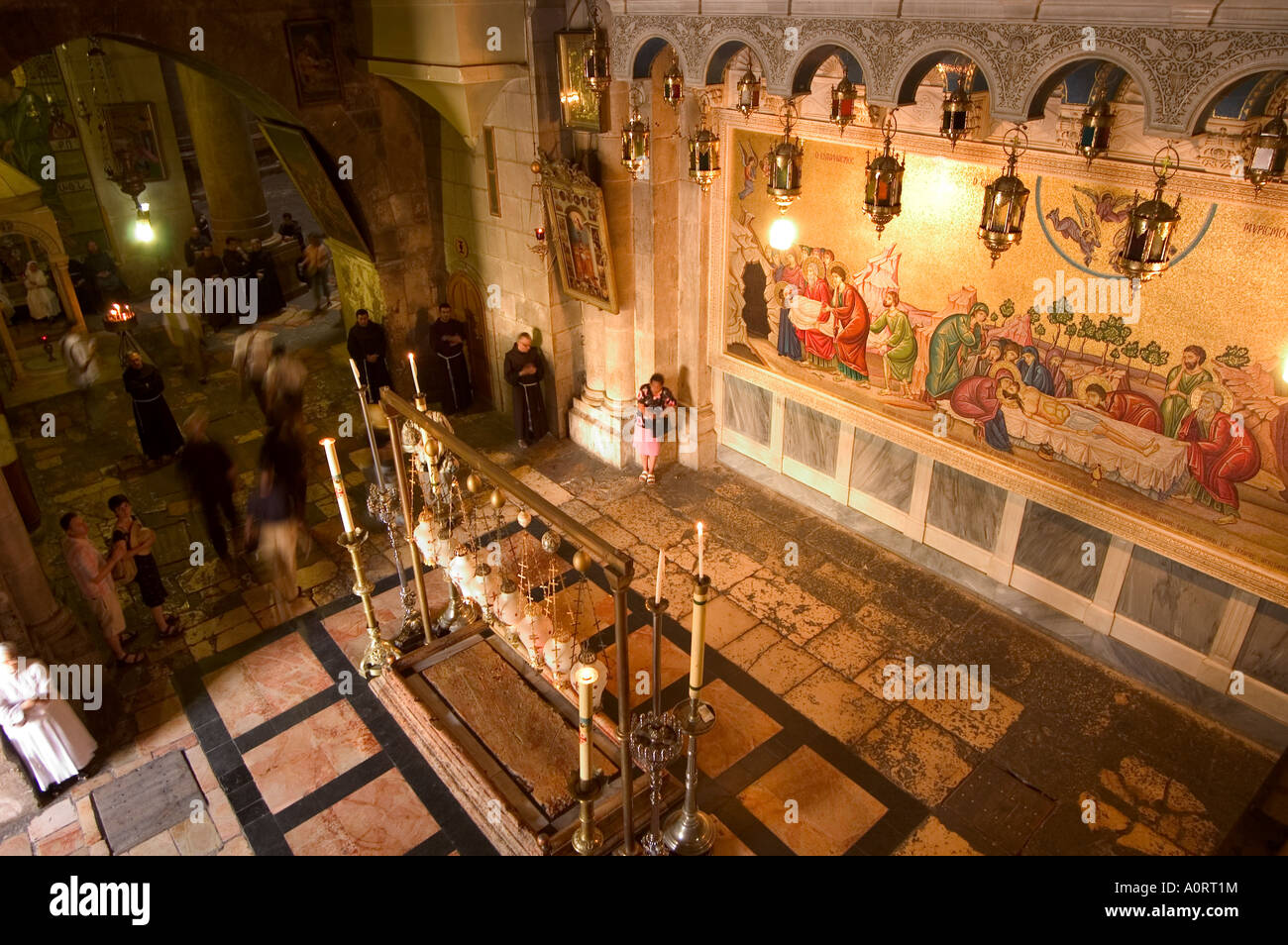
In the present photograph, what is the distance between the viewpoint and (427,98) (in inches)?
363

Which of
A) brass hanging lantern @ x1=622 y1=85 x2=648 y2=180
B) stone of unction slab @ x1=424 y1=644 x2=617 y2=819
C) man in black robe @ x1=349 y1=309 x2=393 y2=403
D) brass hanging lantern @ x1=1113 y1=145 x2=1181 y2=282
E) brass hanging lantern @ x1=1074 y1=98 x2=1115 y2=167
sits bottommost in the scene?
stone of unction slab @ x1=424 y1=644 x2=617 y2=819

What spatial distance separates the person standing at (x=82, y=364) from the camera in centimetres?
1090

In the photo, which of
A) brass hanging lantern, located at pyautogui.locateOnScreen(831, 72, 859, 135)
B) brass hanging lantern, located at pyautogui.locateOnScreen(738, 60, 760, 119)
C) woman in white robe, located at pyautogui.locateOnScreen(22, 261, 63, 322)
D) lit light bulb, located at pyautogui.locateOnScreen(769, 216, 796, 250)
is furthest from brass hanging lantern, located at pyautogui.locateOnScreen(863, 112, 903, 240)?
woman in white robe, located at pyautogui.locateOnScreen(22, 261, 63, 322)

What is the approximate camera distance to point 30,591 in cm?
619

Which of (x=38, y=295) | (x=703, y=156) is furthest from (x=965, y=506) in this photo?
(x=38, y=295)

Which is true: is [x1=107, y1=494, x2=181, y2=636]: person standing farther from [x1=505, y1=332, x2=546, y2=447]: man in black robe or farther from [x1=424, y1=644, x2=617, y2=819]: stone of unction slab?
[x1=505, y1=332, x2=546, y2=447]: man in black robe

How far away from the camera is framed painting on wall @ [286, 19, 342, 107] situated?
29.3ft

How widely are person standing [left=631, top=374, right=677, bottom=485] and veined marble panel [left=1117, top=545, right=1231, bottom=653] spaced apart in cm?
457

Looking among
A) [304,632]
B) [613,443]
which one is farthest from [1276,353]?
[304,632]

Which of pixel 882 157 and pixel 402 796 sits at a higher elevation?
pixel 882 157

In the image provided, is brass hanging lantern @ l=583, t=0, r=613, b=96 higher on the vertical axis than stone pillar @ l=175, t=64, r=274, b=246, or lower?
higher

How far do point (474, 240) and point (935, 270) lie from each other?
19.0 ft

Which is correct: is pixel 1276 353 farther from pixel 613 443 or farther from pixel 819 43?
pixel 613 443

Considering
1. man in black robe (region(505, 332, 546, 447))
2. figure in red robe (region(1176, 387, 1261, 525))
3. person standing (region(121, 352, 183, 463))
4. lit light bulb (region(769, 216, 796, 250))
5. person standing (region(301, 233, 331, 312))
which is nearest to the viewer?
figure in red robe (region(1176, 387, 1261, 525))
